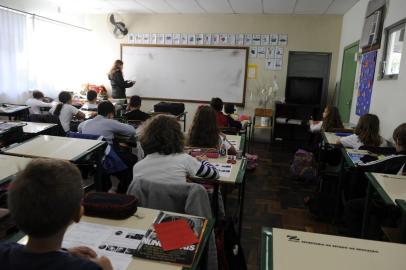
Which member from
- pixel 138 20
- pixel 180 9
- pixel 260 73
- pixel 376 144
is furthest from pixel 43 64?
pixel 376 144

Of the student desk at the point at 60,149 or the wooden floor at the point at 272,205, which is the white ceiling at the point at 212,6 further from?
the student desk at the point at 60,149

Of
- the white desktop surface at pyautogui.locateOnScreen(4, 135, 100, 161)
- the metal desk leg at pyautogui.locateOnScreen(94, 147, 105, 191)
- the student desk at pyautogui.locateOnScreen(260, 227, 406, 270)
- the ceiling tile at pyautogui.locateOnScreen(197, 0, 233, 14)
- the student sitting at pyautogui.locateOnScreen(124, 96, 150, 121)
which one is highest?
the ceiling tile at pyautogui.locateOnScreen(197, 0, 233, 14)

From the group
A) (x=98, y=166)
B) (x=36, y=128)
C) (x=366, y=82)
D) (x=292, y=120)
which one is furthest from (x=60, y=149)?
(x=292, y=120)

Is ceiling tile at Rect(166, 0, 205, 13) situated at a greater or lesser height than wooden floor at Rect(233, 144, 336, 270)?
greater

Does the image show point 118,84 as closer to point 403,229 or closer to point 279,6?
point 279,6

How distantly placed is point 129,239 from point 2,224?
592 millimetres

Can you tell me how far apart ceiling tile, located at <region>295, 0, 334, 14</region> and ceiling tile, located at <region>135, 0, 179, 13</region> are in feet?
7.43

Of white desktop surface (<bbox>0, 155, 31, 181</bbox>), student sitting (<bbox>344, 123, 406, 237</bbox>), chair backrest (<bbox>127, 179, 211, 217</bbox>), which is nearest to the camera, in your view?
chair backrest (<bbox>127, 179, 211, 217</bbox>)

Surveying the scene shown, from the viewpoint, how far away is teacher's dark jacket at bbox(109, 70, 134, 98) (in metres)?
6.42

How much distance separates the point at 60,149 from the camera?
2.53 meters

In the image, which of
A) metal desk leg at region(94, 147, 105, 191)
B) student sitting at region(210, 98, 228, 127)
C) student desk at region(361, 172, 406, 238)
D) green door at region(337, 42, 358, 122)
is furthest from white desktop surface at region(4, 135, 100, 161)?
green door at region(337, 42, 358, 122)

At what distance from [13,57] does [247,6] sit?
3952 millimetres

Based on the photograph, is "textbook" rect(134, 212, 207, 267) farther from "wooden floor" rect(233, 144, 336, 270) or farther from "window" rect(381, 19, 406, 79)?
"window" rect(381, 19, 406, 79)

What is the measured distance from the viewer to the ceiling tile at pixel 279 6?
536cm
